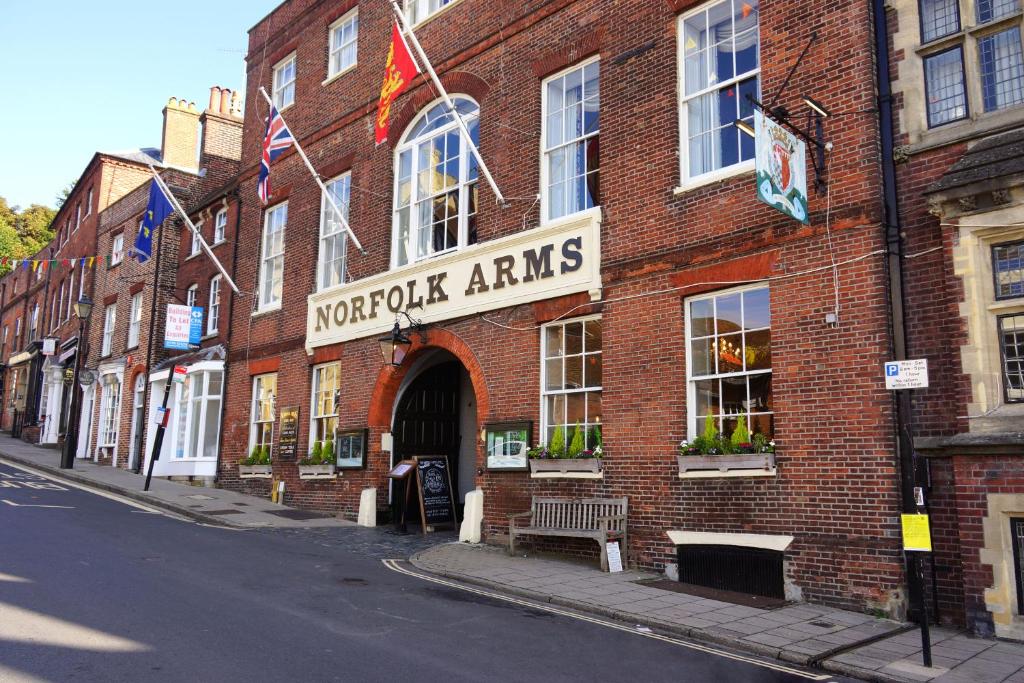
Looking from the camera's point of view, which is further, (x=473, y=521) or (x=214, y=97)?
(x=214, y=97)

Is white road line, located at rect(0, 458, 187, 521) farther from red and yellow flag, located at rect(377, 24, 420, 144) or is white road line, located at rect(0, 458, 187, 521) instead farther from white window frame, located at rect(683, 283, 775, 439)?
white window frame, located at rect(683, 283, 775, 439)

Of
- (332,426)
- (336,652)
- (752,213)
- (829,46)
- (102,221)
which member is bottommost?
(336,652)

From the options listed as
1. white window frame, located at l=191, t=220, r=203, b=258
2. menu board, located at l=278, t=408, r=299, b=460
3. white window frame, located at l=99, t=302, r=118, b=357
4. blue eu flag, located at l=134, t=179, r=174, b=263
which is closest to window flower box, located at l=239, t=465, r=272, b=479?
menu board, located at l=278, t=408, r=299, b=460

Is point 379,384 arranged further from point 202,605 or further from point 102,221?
point 102,221

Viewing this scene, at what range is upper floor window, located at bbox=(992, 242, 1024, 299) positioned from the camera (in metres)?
8.02

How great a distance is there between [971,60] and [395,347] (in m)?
10.0

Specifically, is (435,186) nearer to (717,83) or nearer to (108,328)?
(717,83)

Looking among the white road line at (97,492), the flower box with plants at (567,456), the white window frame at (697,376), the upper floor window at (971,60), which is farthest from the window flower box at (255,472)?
the upper floor window at (971,60)

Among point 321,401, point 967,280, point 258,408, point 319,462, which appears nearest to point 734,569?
point 967,280

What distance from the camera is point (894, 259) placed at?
29.2ft

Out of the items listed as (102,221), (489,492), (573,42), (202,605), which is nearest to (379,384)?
(489,492)

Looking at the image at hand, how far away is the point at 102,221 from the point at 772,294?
96.6 ft

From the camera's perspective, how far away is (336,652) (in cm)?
639

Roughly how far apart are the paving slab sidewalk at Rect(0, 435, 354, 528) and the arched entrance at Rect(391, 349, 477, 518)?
2.16 metres
